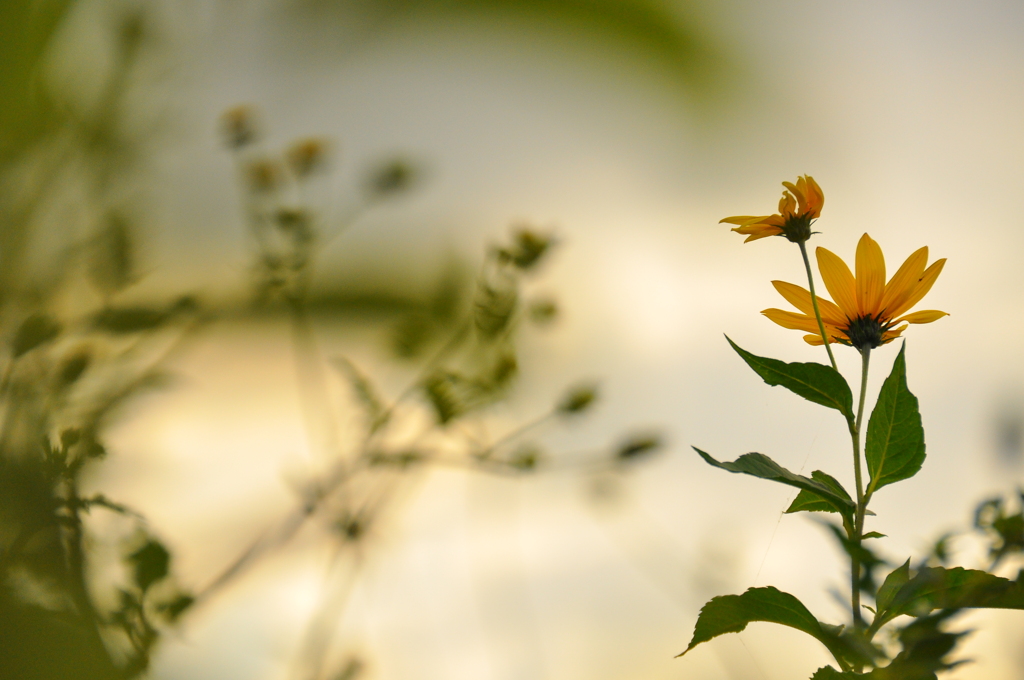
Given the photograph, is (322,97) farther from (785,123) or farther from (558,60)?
(785,123)

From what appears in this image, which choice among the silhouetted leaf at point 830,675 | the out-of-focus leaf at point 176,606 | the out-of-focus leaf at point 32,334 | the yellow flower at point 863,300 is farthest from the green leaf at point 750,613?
the out-of-focus leaf at point 32,334

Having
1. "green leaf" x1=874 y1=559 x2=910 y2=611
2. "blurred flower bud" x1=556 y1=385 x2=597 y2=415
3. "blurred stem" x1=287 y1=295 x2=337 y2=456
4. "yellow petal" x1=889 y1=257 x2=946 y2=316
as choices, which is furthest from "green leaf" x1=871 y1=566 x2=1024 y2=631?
"blurred stem" x1=287 y1=295 x2=337 y2=456

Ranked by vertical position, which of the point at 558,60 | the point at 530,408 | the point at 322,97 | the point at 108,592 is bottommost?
the point at 108,592

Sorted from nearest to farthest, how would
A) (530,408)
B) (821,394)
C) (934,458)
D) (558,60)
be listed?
(821,394)
(934,458)
(530,408)
(558,60)

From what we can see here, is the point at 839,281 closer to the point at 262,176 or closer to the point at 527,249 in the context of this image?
the point at 527,249

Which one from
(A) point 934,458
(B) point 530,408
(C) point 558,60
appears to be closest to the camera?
(A) point 934,458

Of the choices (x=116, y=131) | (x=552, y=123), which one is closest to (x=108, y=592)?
(x=116, y=131)
